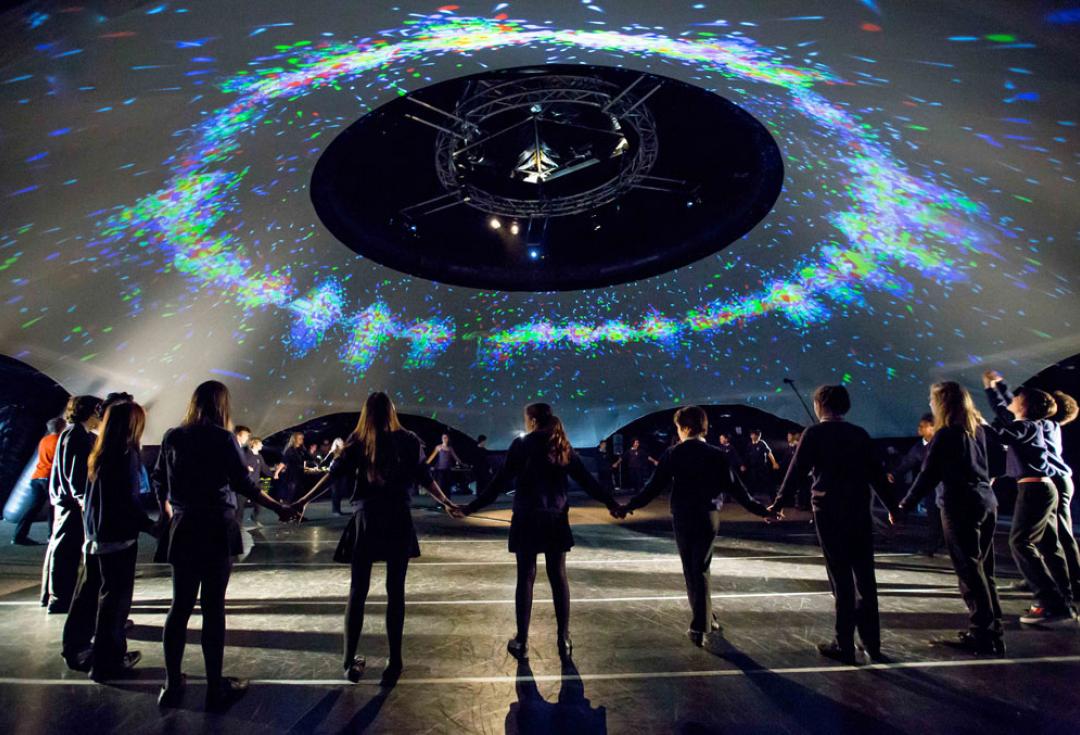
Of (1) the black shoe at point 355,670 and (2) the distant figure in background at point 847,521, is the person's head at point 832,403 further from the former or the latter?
(1) the black shoe at point 355,670

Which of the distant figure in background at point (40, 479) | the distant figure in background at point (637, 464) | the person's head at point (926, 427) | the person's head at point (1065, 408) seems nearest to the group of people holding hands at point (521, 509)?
the person's head at point (1065, 408)

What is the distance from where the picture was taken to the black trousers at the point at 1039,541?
3.36 meters

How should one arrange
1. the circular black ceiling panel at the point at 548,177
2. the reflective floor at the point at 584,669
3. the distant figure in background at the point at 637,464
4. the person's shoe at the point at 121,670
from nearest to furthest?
the reflective floor at the point at 584,669, the person's shoe at the point at 121,670, the circular black ceiling panel at the point at 548,177, the distant figure in background at the point at 637,464

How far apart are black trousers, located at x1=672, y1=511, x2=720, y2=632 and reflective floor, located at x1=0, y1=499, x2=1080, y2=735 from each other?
22cm

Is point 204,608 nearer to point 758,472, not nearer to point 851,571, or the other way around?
point 851,571

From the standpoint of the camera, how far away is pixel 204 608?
236cm

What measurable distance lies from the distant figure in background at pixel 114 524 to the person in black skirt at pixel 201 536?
40cm

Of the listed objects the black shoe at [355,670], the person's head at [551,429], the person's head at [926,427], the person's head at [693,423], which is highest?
the person's head at [551,429]

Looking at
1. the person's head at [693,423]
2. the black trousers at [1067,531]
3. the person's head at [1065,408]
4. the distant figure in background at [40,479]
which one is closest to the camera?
the person's head at [693,423]

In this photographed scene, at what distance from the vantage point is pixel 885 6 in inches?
129

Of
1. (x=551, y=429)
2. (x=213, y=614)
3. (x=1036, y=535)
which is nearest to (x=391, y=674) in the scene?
(x=213, y=614)

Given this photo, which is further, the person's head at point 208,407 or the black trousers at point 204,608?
the person's head at point 208,407

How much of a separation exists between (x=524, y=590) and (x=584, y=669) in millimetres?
516

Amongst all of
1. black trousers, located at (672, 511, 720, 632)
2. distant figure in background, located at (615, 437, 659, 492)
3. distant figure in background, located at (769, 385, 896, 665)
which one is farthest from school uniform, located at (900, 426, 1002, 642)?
distant figure in background, located at (615, 437, 659, 492)
